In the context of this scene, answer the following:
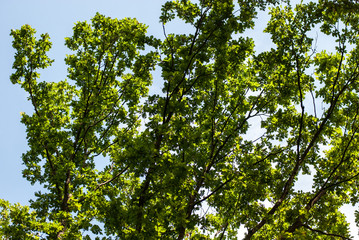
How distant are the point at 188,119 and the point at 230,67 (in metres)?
2.83

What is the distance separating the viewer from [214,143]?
1218 cm

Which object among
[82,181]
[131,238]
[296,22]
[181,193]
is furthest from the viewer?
[82,181]

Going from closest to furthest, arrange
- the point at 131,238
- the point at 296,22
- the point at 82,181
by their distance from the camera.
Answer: the point at 131,238
the point at 296,22
the point at 82,181

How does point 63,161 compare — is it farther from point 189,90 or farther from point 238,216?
point 238,216

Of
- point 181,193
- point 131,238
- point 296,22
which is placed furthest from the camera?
point 296,22

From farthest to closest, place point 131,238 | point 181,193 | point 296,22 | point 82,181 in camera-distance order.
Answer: point 82,181 < point 296,22 < point 181,193 < point 131,238

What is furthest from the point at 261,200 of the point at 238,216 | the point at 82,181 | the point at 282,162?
the point at 82,181

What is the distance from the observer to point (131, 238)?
335 inches

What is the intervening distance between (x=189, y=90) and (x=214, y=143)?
2.82 meters

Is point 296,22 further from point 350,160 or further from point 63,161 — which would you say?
point 63,161

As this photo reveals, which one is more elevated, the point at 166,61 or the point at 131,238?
the point at 166,61

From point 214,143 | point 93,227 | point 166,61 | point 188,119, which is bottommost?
point 93,227

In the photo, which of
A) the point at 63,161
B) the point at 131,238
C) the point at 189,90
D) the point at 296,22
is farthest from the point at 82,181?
the point at 296,22

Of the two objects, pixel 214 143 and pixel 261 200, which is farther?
pixel 214 143
